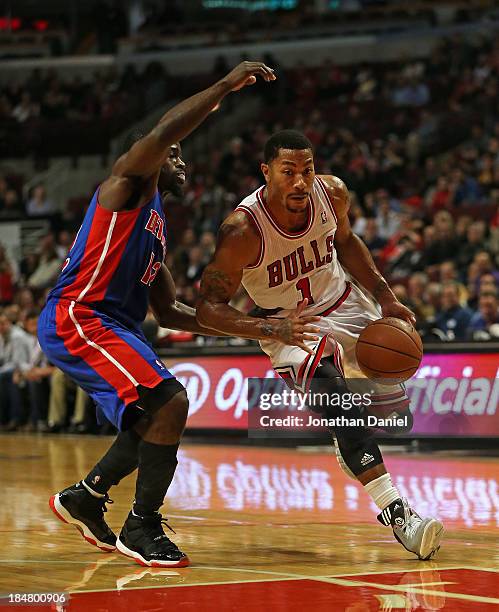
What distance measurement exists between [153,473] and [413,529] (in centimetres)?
118

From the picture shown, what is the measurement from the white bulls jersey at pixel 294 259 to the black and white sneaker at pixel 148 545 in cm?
133

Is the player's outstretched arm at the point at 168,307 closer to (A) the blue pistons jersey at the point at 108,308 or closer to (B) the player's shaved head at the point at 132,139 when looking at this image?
(A) the blue pistons jersey at the point at 108,308

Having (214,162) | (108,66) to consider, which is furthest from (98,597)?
(108,66)

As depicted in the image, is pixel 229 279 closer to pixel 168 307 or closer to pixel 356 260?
pixel 168 307

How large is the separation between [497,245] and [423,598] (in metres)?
10.5

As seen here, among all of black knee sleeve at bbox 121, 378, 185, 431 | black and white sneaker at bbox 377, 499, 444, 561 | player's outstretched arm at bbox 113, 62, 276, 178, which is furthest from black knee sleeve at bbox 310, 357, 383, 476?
player's outstretched arm at bbox 113, 62, 276, 178

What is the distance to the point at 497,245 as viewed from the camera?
1432 cm

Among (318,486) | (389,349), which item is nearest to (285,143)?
(389,349)

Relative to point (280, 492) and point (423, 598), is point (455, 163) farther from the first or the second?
point (423, 598)

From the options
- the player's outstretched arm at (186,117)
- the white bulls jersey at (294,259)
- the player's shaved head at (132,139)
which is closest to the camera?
the player's outstretched arm at (186,117)

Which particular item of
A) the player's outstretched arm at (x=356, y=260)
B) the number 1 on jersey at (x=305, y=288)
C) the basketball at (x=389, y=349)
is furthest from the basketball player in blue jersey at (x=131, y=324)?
the player's outstretched arm at (x=356, y=260)

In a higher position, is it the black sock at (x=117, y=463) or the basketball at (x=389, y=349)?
the basketball at (x=389, y=349)

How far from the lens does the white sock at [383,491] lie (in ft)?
18.1

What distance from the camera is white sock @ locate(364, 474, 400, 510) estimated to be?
5516 millimetres
